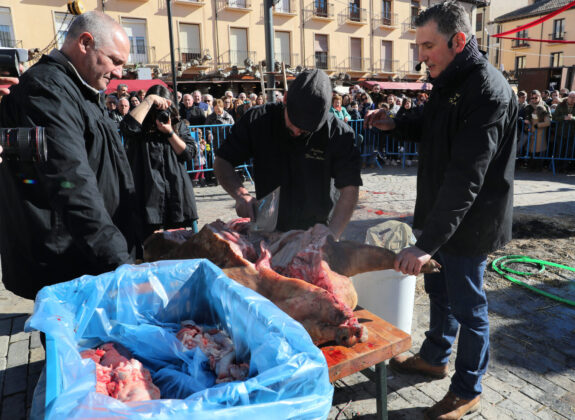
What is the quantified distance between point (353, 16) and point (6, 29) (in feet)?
80.5

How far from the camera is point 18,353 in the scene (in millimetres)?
3488

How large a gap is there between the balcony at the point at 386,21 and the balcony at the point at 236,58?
1228cm

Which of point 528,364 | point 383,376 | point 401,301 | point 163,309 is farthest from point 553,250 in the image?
point 163,309

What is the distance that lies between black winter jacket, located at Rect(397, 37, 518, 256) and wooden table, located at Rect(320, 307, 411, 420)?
48 centimetres

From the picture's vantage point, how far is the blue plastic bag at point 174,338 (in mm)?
1129

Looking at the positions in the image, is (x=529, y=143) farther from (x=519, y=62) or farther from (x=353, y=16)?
(x=519, y=62)

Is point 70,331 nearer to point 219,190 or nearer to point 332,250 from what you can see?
point 332,250

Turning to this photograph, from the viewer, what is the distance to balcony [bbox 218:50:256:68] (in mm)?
28934

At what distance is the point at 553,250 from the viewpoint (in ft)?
18.6

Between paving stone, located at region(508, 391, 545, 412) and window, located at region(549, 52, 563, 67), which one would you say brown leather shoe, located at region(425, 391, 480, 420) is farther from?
window, located at region(549, 52, 563, 67)

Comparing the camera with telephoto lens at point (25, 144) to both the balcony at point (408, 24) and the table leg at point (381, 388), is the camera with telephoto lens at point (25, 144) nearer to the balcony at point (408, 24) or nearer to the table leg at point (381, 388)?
the table leg at point (381, 388)

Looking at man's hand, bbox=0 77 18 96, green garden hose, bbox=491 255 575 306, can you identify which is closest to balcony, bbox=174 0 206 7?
green garden hose, bbox=491 255 575 306

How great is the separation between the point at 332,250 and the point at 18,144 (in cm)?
156

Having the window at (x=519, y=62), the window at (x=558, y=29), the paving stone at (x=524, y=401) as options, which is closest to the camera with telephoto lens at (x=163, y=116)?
the paving stone at (x=524, y=401)
